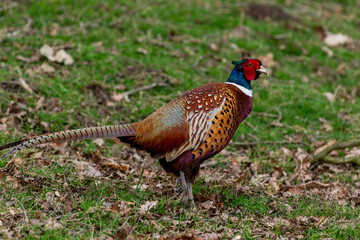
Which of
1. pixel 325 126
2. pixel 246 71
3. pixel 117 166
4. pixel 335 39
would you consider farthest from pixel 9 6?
pixel 335 39

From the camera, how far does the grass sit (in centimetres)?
345

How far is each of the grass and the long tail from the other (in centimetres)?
38

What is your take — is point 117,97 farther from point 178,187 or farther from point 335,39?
point 335,39

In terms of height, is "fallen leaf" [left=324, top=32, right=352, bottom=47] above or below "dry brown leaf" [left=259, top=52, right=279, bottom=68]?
below

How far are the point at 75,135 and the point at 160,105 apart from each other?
231 cm

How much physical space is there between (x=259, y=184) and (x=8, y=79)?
10.4 feet

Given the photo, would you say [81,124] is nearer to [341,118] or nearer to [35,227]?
[35,227]

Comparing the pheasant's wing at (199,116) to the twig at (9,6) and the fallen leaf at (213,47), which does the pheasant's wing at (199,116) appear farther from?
the twig at (9,6)

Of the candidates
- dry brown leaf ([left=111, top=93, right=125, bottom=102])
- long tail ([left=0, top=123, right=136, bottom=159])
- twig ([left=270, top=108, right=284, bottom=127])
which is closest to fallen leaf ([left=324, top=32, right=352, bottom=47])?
twig ([left=270, top=108, right=284, bottom=127])

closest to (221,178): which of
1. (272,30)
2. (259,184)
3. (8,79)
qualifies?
(259,184)

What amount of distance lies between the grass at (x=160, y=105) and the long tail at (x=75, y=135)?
0.38 m

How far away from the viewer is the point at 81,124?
5145 mm

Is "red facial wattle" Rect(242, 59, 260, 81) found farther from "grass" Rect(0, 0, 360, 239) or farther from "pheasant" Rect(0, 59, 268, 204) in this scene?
"grass" Rect(0, 0, 360, 239)

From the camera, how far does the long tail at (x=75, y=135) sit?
11.0 feet
